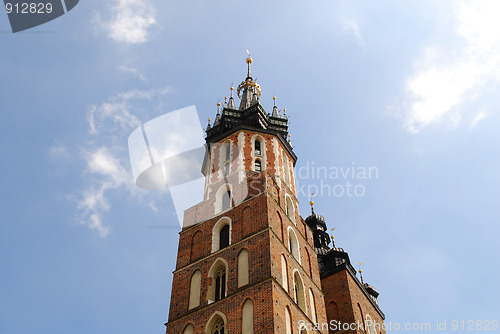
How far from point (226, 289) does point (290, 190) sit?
861cm

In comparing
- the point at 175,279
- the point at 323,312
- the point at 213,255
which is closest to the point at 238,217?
the point at 213,255

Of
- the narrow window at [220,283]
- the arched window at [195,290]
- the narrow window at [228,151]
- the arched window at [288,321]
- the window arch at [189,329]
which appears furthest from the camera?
the narrow window at [228,151]

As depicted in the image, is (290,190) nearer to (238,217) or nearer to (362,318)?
(238,217)

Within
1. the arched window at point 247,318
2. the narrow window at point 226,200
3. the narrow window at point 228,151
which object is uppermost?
the narrow window at point 228,151

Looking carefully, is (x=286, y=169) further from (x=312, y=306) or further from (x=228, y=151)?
(x=312, y=306)

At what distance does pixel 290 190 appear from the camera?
3027 cm

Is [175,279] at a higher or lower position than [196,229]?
lower

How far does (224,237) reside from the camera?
26.4 meters

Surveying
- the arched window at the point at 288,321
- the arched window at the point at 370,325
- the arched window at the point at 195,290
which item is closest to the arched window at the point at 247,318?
the arched window at the point at 288,321

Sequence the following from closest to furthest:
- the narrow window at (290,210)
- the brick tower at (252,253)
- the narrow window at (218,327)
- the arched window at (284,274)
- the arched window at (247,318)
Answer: the arched window at (247,318), the narrow window at (218,327), the brick tower at (252,253), the arched window at (284,274), the narrow window at (290,210)

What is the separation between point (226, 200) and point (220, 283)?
562 centimetres

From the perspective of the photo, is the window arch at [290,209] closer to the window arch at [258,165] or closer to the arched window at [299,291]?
the window arch at [258,165]

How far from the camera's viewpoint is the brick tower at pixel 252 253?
867 inches

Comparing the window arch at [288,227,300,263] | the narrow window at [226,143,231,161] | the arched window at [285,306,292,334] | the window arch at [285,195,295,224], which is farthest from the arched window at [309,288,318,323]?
the narrow window at [226,143,231,161]
